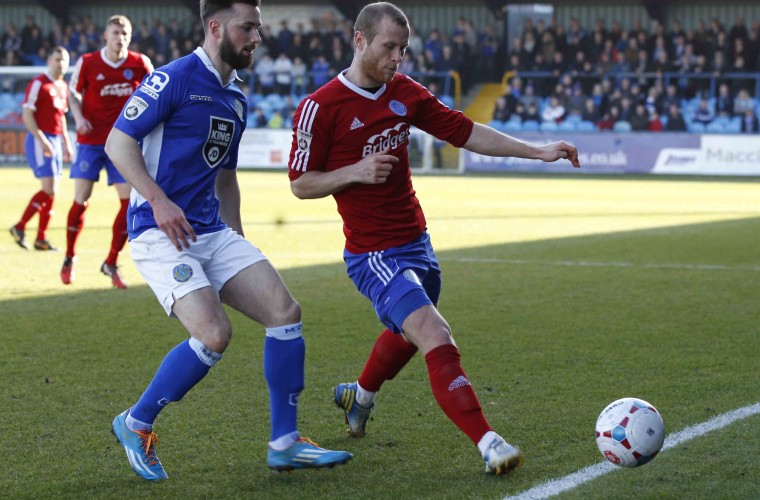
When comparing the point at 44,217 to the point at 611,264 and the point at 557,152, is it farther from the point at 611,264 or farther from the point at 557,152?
the point at 557,152

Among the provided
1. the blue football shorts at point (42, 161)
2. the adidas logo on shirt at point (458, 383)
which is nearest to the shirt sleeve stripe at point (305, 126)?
the adidas logo on shirt at point (458, 383)

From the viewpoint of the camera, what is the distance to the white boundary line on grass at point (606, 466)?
3.78 meters

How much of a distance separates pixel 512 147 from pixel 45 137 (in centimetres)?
872

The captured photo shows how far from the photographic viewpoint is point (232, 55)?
4117mm

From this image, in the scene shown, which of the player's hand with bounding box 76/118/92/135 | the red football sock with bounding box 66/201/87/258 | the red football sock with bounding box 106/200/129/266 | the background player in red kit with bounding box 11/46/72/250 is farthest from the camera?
the background player in red kit with bounding box 11/46/72/250

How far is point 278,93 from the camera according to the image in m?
31.4

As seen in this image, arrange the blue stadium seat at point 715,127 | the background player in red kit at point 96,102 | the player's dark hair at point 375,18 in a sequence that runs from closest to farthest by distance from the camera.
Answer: the player's dark hair at point 375,18
the background player in red kit at point 96,102
the blue stadium seat at point 715,127

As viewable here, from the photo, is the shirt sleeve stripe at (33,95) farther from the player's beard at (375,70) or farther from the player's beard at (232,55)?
the player's beard at (375,70)

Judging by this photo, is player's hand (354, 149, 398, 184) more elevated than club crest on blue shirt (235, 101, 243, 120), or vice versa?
club crest on blue shirt (235, 101, 243, 120)

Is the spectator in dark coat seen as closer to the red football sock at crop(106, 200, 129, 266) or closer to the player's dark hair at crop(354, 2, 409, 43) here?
the red football sock at crop(106, 200, 129, 266)

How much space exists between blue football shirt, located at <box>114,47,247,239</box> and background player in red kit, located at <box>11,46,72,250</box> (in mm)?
7750

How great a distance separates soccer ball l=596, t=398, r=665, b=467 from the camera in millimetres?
3926

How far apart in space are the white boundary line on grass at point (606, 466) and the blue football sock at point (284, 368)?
96 cm

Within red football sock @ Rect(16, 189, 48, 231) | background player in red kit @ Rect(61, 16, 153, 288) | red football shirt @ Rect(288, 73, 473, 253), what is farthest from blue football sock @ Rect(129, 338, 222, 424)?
red football sock @ Rect(16, 189, 48, 231)
